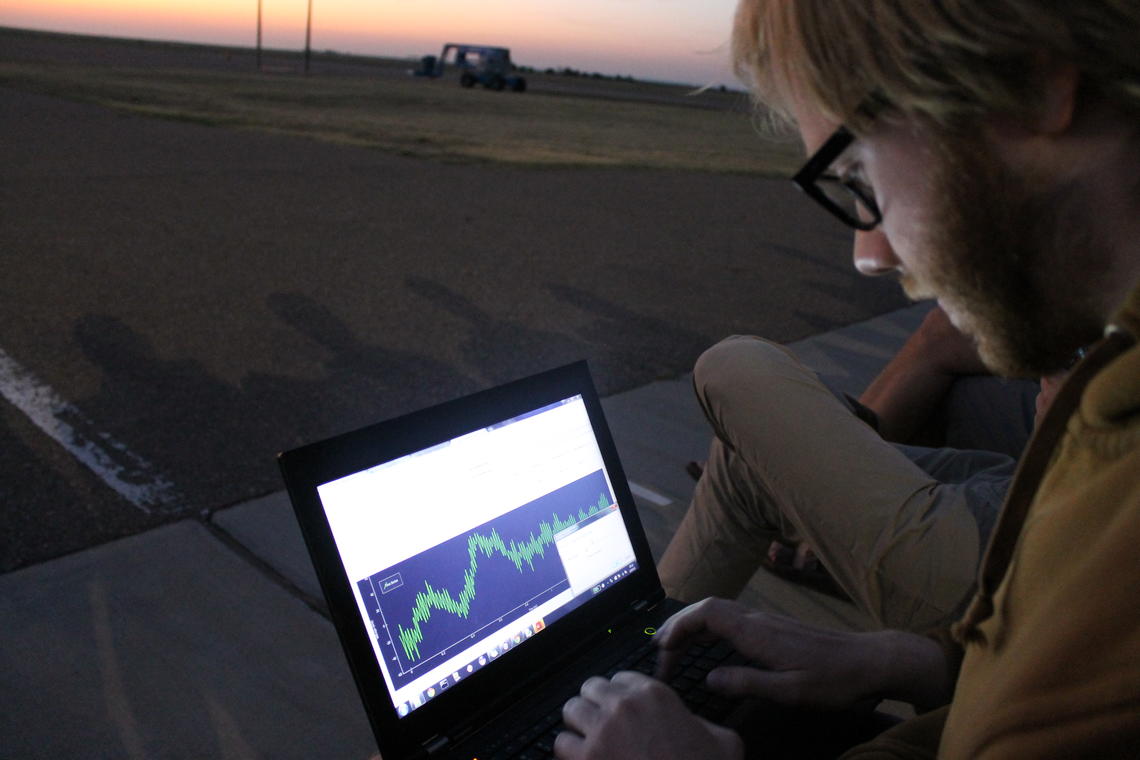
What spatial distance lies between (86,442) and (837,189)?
11.3 feet

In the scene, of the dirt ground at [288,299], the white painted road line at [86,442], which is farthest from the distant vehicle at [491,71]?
the white painted road line at [86,442]

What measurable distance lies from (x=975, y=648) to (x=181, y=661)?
217 centimetres

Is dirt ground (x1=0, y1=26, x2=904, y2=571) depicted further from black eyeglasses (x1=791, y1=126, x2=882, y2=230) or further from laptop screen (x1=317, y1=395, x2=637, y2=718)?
black eyeglasses (x1=791, y1=126, x2=882, y2=230)

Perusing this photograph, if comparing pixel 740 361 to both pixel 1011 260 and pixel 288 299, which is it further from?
pixel 288 299

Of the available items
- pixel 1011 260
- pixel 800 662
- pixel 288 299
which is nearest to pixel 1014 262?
pixel 1011 260

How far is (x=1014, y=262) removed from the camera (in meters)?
1.18

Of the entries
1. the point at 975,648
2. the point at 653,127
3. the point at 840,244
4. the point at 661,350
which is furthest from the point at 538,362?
the point at 653,127

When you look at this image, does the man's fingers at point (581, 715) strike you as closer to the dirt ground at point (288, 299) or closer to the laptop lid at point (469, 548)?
the laptop lid at point (469, 548)

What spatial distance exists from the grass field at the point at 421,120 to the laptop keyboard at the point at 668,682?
46.6 feet

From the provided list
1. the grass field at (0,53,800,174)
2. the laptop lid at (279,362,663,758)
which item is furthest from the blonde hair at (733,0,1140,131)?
the grass field at (0,53,800,174)

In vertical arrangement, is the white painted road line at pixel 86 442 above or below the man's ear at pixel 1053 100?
below

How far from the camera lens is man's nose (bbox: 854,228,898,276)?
1372 millimetres

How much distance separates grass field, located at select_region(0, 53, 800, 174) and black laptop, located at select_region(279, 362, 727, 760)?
1401cm

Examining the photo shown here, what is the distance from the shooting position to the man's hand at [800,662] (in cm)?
150
